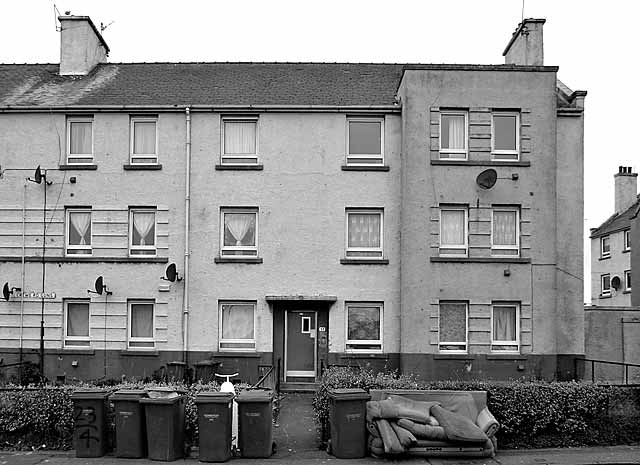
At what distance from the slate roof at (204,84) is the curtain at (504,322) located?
699 centimetres

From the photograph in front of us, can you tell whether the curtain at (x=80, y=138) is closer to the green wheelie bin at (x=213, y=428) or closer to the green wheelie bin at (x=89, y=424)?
the green wheelie bin at (x=89, y=424)

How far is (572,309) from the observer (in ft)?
75.0

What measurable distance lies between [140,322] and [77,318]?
6.22ft

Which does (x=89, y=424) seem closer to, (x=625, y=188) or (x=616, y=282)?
(x=616, y=282)

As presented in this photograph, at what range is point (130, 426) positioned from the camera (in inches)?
543

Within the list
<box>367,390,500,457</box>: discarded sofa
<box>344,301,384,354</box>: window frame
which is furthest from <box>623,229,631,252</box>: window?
<box>367,390,500,457</box>: discarded sofa

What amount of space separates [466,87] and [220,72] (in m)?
8.64

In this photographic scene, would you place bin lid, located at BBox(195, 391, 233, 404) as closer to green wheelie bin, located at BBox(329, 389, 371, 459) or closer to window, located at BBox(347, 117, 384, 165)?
green wheelie bin, located at BBox(329, 389, 371, 459)

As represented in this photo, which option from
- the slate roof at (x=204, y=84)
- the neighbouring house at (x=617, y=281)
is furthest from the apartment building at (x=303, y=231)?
the neighbouring house at (x=617, y=281)

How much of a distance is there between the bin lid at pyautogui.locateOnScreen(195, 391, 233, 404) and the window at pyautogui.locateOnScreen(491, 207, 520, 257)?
1157 cm

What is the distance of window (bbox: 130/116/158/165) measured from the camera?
78.5 ft

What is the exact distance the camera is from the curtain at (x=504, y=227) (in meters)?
23.2

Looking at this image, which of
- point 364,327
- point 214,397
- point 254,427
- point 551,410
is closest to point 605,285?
point 364,327

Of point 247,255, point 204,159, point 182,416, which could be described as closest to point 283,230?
point 247,255
